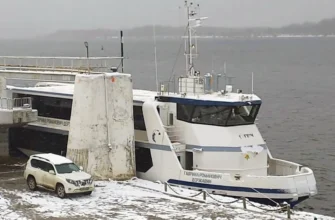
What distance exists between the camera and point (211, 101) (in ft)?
78.3

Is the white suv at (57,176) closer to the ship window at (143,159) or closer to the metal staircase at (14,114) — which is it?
the ship window at (143,159)

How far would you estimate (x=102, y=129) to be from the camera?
2452 cm

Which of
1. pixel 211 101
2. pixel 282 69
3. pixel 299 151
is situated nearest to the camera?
pixel 211 101

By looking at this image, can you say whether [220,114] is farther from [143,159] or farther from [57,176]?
[57,176]

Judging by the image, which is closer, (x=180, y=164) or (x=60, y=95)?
(x=180, y=164)

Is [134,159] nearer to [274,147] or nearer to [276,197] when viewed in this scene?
[276,197]

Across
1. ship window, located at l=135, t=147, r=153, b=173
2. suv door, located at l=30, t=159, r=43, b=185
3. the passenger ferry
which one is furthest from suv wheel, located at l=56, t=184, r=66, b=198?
ship window, located at l=135, t=147, r=153, b=173

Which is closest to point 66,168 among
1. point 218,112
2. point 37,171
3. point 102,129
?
point 37,171

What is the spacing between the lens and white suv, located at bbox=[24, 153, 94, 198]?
2068cm

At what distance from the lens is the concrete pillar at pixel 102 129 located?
2442 centimetres

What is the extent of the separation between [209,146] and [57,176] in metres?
6.53

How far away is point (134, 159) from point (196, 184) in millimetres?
3296

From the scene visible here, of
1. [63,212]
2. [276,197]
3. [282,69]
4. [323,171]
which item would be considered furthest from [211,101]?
[282,69]

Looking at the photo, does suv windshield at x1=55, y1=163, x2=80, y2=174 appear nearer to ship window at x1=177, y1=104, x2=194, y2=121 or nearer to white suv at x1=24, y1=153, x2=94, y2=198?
white suv at x1=24, y1=153, x2=94, y2=198
